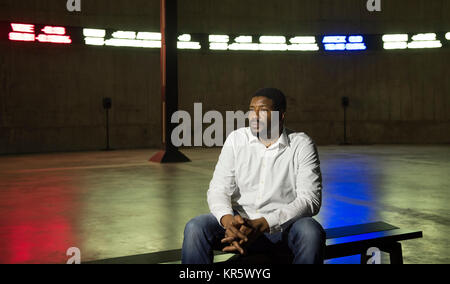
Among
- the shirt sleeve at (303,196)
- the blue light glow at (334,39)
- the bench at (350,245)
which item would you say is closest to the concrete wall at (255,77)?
the blue light glow at (334,39)

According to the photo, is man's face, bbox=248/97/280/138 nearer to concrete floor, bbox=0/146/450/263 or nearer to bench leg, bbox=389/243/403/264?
bench leg, bbox=389/243/403/264

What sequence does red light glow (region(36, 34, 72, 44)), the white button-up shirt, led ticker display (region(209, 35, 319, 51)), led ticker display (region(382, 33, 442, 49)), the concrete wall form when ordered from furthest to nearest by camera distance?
led ticker display (region(382, 33, 442, 49))
led ticker display (region(209, 35, 319, 51))
the concrete wall
red light glow (region(36, 34, 72, 44))
the white button-up shirt

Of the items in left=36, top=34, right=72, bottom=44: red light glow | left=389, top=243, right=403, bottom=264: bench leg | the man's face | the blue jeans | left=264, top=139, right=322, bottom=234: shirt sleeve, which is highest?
left=36, top=34, right=72, bottom=44: red light glow

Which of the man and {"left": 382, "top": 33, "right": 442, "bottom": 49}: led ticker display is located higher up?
{"left": 382, "top": 33, "right": 442, "bottom": 49}: led ticker display

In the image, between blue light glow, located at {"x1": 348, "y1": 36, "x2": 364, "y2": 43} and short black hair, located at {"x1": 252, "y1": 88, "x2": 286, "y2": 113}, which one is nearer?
short black hair, located at {"x1": 252, "y1": 88, "x2": 286, "y2": 113}

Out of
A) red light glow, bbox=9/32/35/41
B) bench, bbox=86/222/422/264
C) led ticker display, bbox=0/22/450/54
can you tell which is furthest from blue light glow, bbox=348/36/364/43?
bench, bbox=86/222/422/264

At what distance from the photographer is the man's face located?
382cm

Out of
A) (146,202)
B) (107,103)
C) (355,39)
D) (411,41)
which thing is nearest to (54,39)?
(107,103)

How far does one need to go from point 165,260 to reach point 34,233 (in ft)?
10.3

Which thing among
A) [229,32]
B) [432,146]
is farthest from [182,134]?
[432,146]

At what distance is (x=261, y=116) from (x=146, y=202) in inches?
187

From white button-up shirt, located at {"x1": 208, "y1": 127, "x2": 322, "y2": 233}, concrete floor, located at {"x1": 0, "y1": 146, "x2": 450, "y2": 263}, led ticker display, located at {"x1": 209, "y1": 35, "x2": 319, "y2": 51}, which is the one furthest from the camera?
led ticker display, located at {"x1": 209, "y1": 35, "x2": 319, "y2": 51}

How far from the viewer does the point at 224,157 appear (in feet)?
12.8

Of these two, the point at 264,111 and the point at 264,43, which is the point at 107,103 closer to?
the point at 264,43
